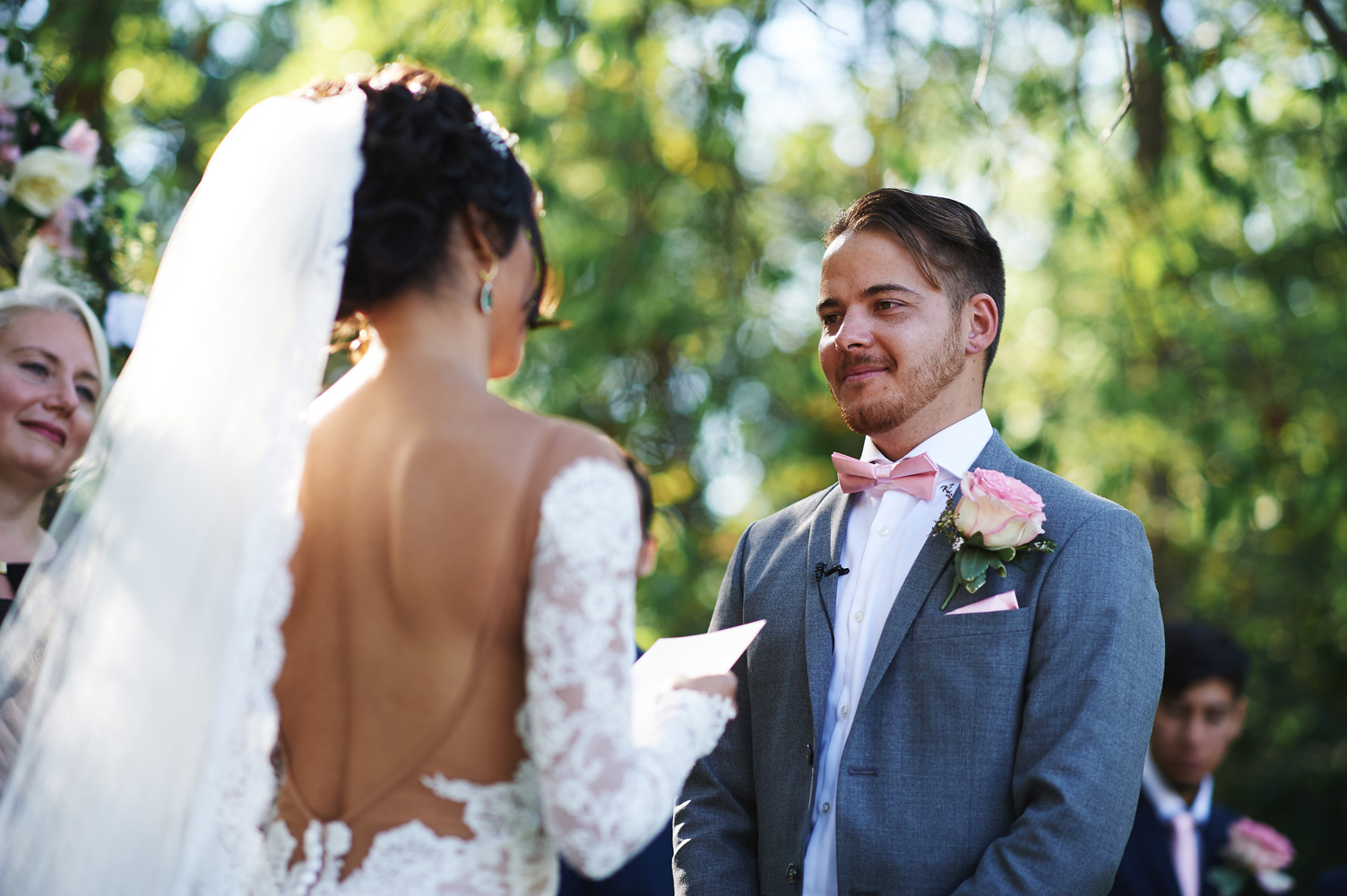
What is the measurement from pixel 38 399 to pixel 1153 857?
4.22 metres

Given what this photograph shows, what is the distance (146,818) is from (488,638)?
610 mm

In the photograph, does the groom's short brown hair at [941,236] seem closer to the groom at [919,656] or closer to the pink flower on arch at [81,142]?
the groom at [919,656]

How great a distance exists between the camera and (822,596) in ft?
9.16

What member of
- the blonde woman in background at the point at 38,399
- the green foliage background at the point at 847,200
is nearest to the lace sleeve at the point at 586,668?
the blonde woman in background at the point at 38,399

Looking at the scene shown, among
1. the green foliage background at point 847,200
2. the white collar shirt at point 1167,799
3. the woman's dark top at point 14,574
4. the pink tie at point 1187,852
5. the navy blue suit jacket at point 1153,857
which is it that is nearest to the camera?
the woman's dark top at point 14,574

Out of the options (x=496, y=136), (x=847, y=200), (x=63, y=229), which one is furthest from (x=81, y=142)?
(x=847, y=200)

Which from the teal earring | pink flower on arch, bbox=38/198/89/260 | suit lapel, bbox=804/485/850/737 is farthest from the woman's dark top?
suit lapel, bbox=804/485/850/737

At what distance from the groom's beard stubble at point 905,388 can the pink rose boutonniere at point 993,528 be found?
11.5 inches

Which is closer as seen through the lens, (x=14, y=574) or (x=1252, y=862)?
(x=14, y=574)

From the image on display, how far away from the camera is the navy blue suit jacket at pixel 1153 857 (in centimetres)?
449

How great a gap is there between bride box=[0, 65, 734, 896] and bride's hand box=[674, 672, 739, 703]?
0.11 metres

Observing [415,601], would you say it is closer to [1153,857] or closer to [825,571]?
[825,571]

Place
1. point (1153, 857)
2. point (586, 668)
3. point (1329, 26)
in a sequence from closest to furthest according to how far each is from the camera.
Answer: point (586, 668), point (1329, 26), point (1153, 857)

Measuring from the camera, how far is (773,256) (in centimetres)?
952
